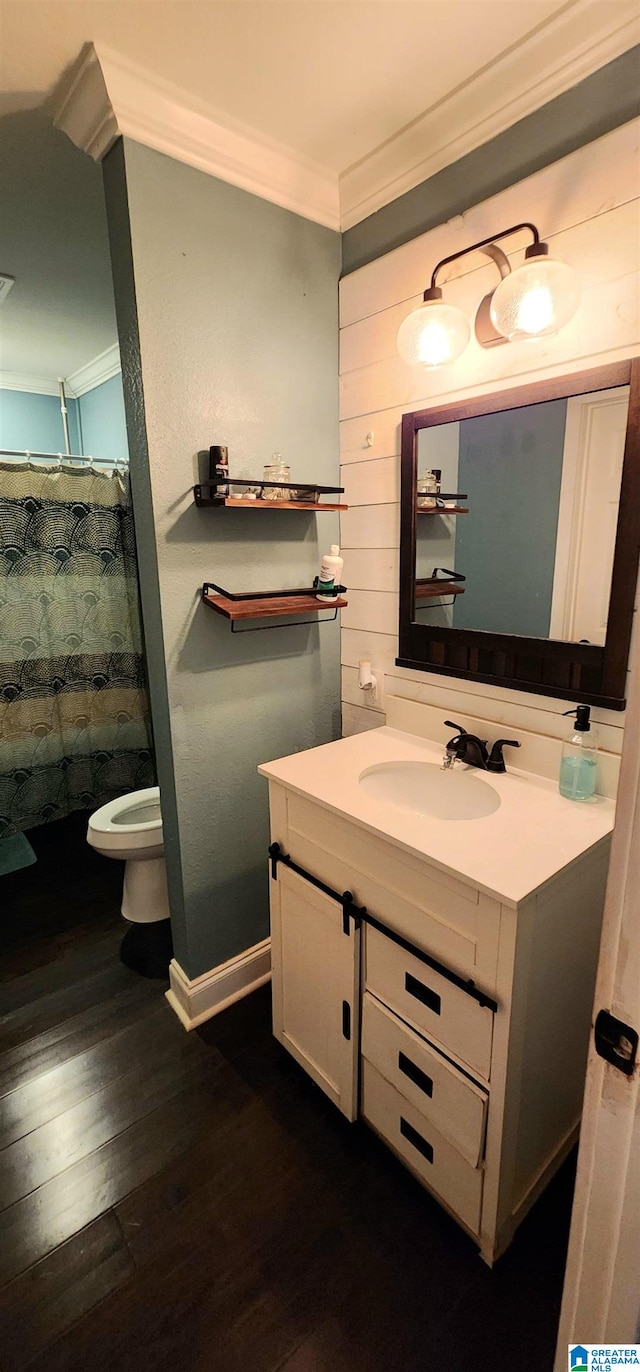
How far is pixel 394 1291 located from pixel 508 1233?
9.8 inches

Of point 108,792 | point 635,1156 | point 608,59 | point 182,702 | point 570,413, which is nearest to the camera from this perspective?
point 635,1156

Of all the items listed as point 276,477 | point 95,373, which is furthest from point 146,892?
point 95,373

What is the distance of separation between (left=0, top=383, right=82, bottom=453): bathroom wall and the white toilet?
2.48 meters

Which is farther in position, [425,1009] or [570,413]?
[570,413]

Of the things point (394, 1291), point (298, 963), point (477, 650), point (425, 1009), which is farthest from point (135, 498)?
point (394, 1291)

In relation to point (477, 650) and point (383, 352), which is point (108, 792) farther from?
point (383, 352)

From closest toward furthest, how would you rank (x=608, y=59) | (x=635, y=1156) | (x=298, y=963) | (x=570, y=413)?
(x=635, y=1156), (x=608, y=59), (x=570, y=413), (x=298, y=963)

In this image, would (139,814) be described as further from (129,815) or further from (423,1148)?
(423,1148)

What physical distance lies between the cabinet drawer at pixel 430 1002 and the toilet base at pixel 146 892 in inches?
45.6

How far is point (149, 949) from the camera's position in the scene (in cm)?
204

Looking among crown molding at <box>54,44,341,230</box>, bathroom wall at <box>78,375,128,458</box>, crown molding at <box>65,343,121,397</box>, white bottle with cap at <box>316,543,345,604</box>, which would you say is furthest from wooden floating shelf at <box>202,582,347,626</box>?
crown molding at <box>65,343,121,397</box>

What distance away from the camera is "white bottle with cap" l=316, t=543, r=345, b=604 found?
168 cm

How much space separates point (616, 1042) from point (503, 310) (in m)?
1.28

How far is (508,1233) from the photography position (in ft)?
3.75
